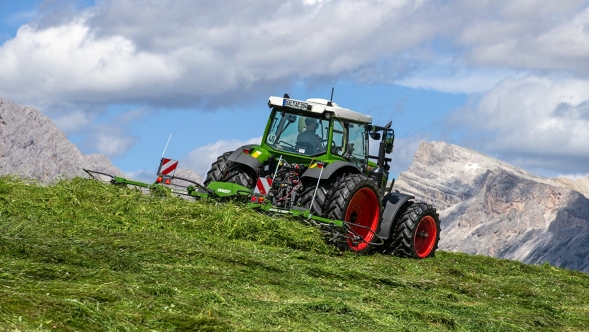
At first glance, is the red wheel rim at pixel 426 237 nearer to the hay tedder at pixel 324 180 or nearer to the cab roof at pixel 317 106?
the hay tedder at pixel 324 180

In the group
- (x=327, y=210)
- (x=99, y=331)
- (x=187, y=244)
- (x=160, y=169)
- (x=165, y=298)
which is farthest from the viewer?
(x=160, y=169)

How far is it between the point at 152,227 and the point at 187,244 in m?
1.39

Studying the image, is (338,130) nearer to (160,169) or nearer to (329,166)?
(329,166)

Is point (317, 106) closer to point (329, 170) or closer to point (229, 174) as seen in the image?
point (329, 170)

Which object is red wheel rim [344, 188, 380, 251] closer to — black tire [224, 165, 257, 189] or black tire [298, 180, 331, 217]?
black tire [298, 180, 331, 217]

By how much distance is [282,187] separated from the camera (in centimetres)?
1470

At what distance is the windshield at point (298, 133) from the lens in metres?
15.5

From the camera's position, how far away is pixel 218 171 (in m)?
15.8

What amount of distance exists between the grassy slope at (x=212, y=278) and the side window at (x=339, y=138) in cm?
240

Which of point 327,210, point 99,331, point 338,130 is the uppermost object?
point 338,130

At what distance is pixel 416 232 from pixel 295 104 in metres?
3.17

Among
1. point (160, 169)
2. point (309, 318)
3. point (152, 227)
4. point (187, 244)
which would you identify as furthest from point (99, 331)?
point (160, 169)

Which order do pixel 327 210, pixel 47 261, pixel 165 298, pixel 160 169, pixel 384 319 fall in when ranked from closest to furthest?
pixel 165 298 < pixel 384 319 < pixel 47 261 < pixel 327 210 < pixel 160 169

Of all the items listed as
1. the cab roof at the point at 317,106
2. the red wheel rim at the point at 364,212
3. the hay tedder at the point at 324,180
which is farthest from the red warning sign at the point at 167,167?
the red wheel rim at the point at 364,212
